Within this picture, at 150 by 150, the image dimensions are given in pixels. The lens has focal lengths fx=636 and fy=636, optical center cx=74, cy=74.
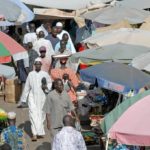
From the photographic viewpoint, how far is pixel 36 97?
12.5m

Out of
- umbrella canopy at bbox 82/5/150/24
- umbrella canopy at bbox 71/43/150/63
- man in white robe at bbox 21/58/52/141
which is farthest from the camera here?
umbrella canopy at bbox 82/5/150/24

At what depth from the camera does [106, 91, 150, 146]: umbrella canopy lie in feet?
24.7

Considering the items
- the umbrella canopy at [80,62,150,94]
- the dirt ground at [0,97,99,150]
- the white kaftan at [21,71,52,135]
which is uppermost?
the umbrella canopy at [80,62,150,94]

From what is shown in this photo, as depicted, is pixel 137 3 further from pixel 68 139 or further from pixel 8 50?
pixel 68 139

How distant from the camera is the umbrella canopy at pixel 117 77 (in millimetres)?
11359

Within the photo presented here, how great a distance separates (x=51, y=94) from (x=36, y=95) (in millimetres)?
1711

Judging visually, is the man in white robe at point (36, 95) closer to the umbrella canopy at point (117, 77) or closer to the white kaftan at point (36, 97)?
the white kaftan at point (36, 97)

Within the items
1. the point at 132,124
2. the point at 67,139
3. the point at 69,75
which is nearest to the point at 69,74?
the point at 69,75

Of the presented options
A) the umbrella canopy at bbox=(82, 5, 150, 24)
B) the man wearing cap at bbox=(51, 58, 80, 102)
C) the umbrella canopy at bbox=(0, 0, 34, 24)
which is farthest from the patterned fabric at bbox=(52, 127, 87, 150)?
the umbrella canopy at bbox=(82, 5, 150, 24)

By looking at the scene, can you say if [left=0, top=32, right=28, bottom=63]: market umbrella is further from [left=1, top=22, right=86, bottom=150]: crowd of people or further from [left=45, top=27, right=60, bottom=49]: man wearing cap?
[left=45, top=27, right=60, bottom=49]: man wearing cap

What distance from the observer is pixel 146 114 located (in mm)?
7902

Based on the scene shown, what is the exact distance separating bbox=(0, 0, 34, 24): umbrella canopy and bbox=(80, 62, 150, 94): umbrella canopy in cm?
358

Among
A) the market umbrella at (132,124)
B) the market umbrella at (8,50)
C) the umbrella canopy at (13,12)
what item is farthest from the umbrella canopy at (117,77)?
the umbrella canopy at (13,12)

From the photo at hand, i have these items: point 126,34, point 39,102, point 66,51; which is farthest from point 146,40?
point 39,102
